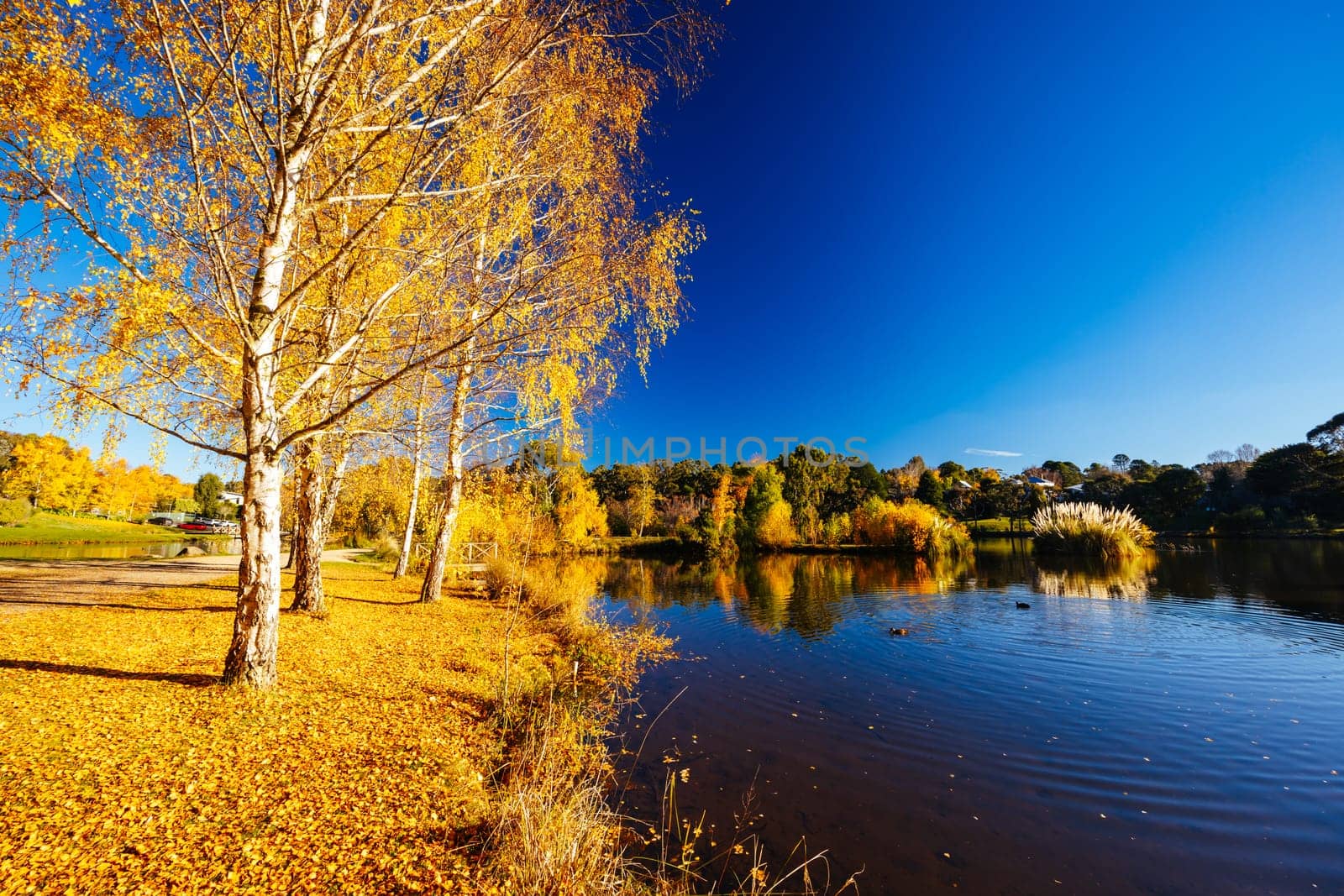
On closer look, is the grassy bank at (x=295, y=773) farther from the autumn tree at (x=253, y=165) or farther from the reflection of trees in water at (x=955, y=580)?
the reflection of trees in water at (x=955, y=580)

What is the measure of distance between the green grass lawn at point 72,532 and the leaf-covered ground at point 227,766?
32007 mm

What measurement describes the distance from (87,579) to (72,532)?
1254 inches

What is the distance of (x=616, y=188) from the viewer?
24.4 ft

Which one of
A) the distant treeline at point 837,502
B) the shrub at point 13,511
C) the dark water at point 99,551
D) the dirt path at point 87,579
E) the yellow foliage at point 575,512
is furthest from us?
the yellow foliage at point 575,512

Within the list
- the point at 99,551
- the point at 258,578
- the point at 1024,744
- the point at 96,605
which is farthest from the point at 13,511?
the point at 1024,744

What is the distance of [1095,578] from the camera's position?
18.3 meters

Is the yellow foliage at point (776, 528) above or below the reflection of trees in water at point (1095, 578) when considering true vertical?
above

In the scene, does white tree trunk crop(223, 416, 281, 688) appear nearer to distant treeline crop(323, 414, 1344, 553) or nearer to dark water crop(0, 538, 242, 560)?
distant treeline crop(323, 414, 1344, 553)

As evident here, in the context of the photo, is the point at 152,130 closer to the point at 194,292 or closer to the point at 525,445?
the point at 194,292

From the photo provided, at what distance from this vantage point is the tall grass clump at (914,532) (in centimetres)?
3016

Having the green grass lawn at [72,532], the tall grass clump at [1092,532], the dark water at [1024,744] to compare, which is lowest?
the dark water at [1024,744]

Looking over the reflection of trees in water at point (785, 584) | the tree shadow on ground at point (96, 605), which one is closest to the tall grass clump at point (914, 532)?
the reflection of trees in water at point (785, 584)

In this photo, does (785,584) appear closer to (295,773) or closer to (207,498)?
(295,773)

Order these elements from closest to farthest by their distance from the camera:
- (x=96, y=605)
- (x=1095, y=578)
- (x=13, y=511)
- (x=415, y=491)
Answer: (x=96, y=605)
(x=415, y=491)
(x=1095, y=578)
(x=13, y=511)
